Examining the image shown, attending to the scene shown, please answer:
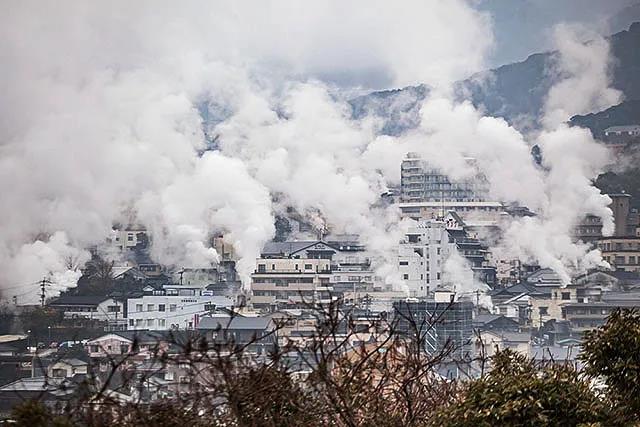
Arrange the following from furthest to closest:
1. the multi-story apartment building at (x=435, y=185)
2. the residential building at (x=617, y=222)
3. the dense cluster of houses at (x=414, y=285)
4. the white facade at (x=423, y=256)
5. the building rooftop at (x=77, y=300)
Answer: the multi-story apartment building at (x=435, y=185) → the residential building at (x=617, y=222) → the white facade at (x=423, y=256) → the building rooftop at (x=77, y=300) → the dense cluster of houses at (x=414, y=285)

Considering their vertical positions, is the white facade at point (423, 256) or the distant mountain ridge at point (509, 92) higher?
the distant mountain ridge at point (509, 92)

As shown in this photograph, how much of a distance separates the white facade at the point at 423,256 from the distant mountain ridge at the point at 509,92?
4.05 ft

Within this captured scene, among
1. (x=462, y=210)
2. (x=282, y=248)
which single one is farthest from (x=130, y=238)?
(x=462, y=210)

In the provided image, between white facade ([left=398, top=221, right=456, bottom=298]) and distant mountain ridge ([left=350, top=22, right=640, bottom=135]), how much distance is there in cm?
124

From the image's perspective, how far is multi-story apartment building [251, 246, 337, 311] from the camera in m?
8.47

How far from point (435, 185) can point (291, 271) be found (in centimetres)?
199

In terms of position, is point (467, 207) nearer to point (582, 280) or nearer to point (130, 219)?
point (582, 280)

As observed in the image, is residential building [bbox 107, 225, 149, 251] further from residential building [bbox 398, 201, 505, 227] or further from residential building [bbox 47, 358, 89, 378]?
residential building [bbox 47, 358, 89, 378]

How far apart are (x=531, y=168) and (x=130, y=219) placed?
3824 mm

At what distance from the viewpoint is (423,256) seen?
9242 mm

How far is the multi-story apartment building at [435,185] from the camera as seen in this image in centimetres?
1002

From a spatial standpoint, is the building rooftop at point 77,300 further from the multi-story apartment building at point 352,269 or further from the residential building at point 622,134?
the residential building at point 622,134

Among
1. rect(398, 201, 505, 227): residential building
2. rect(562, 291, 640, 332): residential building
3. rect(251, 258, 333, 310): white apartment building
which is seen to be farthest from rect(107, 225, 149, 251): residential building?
rect(562, 291, 640, 332): residential building

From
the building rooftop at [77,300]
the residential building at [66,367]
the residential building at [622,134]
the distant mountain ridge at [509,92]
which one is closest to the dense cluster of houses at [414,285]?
the building rooftop at [77,300]
